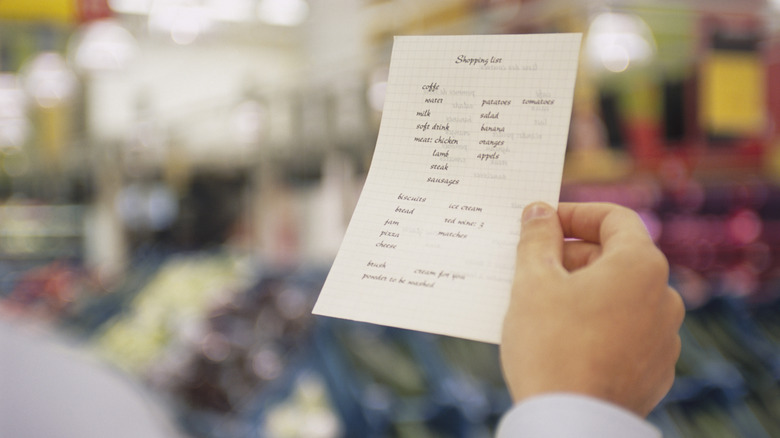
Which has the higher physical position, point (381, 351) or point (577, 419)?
point (577, 419)

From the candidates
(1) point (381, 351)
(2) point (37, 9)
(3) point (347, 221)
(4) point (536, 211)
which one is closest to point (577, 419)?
(4) point (536, 211)

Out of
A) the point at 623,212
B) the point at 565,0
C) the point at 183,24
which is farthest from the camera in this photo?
the point at 183,24

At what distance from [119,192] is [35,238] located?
3.29 m

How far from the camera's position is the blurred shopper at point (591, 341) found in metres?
0.53

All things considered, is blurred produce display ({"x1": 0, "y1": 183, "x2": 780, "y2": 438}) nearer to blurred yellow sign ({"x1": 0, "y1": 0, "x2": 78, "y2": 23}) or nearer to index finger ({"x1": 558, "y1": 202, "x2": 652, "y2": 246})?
blurred yellow sign ({"x1": 0, "y1": 0, "x2": 78, "y2": 23})

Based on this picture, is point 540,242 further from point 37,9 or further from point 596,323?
point 37,9

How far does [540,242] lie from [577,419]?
154 mm

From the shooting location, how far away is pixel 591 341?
0.54 m

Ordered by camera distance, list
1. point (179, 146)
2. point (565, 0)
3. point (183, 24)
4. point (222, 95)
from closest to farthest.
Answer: point (565, 0)
point (183, 24)
point (179, 146)
point (222, 95)

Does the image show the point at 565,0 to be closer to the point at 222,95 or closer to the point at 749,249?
the point at 749,249

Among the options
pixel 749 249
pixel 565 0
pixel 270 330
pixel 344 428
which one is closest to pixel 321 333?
pixel 344 428

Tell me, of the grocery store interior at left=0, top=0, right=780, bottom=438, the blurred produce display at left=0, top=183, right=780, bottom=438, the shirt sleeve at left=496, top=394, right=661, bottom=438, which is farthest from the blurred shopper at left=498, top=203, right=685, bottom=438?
the blurred produce display at left=0, top=183, right=780, bottom=438

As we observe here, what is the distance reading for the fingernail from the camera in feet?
2.00

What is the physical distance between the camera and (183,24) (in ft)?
12.2
